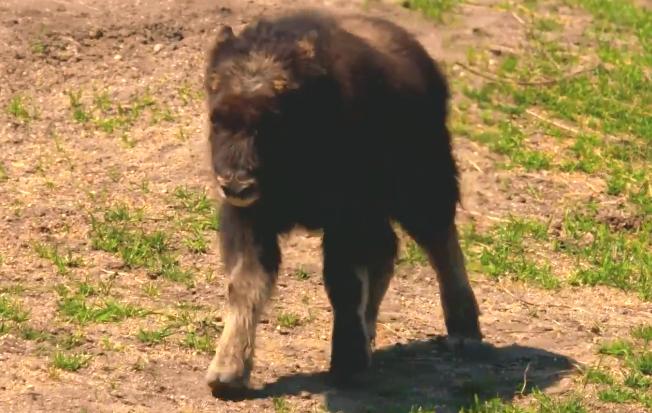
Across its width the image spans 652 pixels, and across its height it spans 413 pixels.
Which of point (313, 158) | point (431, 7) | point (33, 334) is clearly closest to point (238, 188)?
point (313, 158)

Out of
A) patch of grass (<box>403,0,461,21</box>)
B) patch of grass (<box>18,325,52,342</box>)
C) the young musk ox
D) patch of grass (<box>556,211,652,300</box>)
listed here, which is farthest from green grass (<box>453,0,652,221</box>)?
patch of grass (<box>18,325,52,342</box>)

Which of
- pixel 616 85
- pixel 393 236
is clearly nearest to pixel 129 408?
pixel 393 236

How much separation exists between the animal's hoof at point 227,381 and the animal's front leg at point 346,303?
532mm

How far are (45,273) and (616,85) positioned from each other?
5.79 metres

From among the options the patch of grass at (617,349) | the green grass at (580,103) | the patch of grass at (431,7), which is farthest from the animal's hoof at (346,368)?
the patch of grass at (431,7)

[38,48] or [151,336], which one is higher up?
[38,48]

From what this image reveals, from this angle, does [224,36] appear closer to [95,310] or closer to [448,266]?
[95,310]

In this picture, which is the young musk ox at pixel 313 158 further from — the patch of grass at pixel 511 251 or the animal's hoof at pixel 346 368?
the patch of grass at pixel 511 251

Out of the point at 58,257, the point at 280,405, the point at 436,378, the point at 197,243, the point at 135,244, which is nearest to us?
the point at 280,405

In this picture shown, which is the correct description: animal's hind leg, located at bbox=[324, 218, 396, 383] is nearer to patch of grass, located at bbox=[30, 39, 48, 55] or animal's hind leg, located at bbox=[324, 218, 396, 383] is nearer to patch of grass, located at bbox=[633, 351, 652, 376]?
patch of grass, located at bbox=[633, 351, 652, 376]

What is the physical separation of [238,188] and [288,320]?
1592 mm

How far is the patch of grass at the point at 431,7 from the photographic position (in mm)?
12781

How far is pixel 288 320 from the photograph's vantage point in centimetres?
807

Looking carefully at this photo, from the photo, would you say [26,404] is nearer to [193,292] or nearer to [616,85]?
[193,292]
